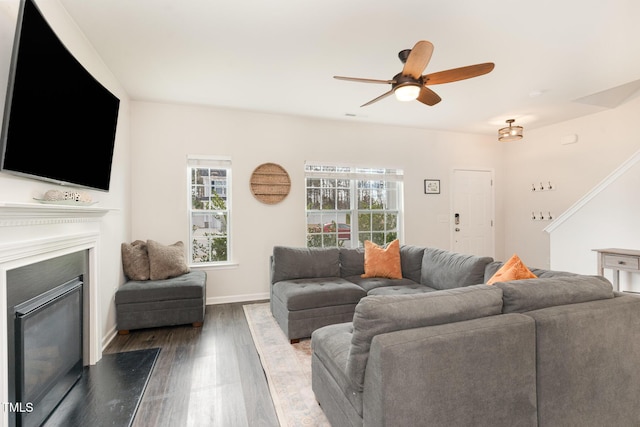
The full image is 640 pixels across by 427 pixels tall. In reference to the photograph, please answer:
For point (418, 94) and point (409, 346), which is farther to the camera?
point (418, 94)

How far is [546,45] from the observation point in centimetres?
273

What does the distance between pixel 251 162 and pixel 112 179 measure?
1.74m

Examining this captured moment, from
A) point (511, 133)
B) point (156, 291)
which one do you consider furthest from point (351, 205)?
point (156, 291)

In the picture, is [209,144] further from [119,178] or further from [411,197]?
[411,197]

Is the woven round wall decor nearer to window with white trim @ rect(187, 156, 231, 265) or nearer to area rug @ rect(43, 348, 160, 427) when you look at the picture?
window with white trim @ rect(187, 156, 231, 265)

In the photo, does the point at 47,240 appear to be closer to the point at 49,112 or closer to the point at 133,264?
the point at 49,112

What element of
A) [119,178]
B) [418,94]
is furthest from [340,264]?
[119,178]

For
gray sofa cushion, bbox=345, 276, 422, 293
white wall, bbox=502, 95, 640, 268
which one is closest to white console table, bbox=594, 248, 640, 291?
Result: white wall, bbox=502, 95, 640, 268

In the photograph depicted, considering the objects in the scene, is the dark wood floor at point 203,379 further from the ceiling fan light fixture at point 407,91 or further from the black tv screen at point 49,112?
the ceiling fan light fixture at point 407,91

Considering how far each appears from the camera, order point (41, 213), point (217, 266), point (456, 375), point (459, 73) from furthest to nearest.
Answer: point (217, 266)
point (459, 73)
point (41, 213)
point (456, 375)

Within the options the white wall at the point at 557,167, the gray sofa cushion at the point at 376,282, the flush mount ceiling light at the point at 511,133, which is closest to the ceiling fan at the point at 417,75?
the gray sofa cushion at the point at 376,282

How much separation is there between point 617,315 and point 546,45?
228 centimetres

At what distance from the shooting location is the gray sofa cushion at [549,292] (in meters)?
1.60

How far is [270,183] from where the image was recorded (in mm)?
4582
